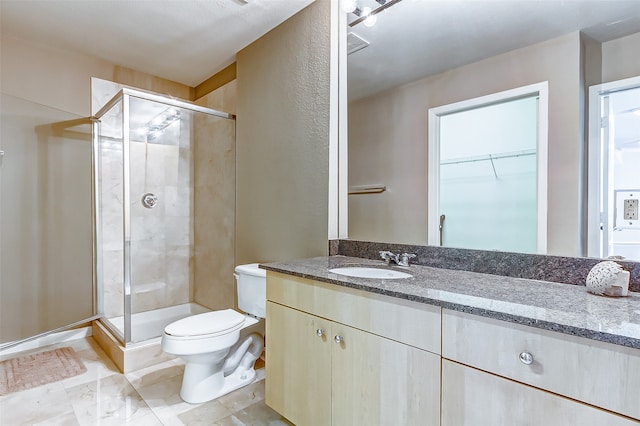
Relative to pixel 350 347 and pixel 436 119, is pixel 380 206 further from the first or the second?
pixel 350 347

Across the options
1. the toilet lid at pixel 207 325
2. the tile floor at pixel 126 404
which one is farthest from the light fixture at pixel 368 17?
the tile floor at pixel 126 404

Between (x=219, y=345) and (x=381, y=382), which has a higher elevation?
(x=381, y=382)

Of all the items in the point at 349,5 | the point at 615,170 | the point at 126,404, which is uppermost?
the point at 349,5

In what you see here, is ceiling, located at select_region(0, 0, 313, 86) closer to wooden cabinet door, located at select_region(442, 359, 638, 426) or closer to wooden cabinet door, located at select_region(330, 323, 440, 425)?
wooden cabinet door, located at select_region(330, 323, 440, 425)

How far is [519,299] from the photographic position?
37.8 inches

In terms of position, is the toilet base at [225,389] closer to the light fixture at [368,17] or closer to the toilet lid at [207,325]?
the toilet lid at [207,325]

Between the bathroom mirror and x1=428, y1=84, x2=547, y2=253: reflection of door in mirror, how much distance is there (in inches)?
1.5

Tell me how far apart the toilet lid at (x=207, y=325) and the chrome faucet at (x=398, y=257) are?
0.97m

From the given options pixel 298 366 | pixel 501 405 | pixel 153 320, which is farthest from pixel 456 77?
pixel 153 320

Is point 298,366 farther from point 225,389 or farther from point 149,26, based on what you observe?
point 149,26

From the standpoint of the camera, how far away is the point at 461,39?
59.4 inches

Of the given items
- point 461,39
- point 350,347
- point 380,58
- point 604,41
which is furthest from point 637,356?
point 380,58

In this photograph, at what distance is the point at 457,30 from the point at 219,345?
2043 mm

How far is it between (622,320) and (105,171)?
11.2 ft
